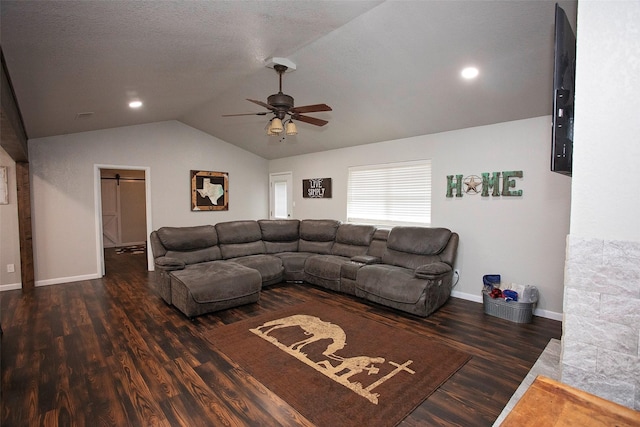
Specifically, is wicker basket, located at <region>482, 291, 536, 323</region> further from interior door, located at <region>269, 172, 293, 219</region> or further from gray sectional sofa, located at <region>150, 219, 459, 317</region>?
interior door, located at <region>269, 172, 293, 219</region>

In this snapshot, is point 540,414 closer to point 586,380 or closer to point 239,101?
point 586,380

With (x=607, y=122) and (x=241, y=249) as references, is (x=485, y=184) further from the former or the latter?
(x=241, y=249)

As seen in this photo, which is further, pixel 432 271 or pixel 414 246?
pixel 414 246

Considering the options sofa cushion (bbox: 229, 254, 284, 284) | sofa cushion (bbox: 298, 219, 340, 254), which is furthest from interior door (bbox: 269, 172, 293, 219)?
sofa cushion (bbox: 229, 254, 284, 284)

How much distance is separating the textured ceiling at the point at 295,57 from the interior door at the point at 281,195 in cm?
259

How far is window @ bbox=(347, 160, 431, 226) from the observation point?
4.76m

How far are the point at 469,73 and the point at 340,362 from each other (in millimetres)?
2909

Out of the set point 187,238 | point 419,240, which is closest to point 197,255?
point 187,238

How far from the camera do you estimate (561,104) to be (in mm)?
1315

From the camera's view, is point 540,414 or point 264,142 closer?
point 540,414

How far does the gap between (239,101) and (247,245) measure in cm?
232

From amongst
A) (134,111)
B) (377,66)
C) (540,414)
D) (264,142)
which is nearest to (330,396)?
(540,414)

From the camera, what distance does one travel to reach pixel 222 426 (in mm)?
1913

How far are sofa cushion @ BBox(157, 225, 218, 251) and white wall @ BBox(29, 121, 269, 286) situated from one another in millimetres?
1565
